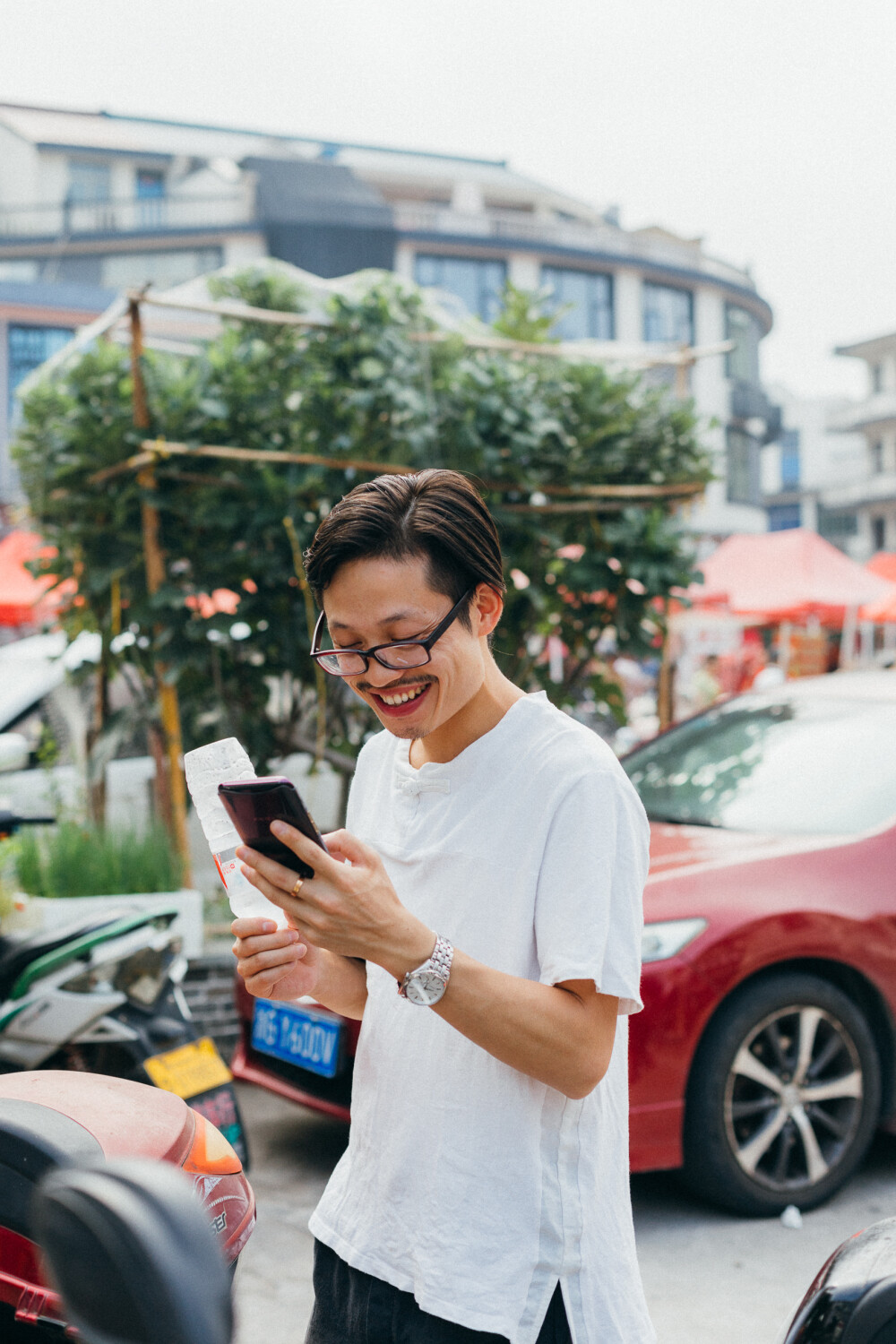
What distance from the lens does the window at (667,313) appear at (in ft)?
121

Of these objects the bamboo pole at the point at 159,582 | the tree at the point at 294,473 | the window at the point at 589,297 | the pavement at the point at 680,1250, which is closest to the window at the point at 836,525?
the window at the point at 589,297

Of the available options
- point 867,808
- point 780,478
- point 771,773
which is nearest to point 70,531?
point 771,773

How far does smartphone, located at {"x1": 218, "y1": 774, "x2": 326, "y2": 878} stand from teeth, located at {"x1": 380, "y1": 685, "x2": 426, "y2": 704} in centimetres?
26

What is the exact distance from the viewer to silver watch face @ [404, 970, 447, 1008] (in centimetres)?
131

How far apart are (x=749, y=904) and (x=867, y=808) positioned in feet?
2.26

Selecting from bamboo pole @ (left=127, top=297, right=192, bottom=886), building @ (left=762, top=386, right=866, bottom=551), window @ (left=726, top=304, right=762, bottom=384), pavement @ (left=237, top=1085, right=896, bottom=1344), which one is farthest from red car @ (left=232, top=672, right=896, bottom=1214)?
building @ (left=762, top=386, right=866, bottom=551)

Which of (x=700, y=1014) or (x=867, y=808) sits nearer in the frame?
(x=700, y=1014)

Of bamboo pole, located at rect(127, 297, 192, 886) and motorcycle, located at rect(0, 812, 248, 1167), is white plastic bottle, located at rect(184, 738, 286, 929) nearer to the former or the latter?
motorcycle, located at rect(0, 812, 248, 1167)

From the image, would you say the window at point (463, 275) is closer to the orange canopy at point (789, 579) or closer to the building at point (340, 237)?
the building at point (340, 237)

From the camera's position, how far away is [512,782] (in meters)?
1.48

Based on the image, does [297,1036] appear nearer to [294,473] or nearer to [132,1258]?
[294,473]

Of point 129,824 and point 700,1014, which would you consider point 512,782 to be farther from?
point 129,824

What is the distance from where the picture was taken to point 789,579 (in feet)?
41.5

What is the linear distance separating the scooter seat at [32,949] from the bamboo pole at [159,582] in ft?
Result: 5.10
